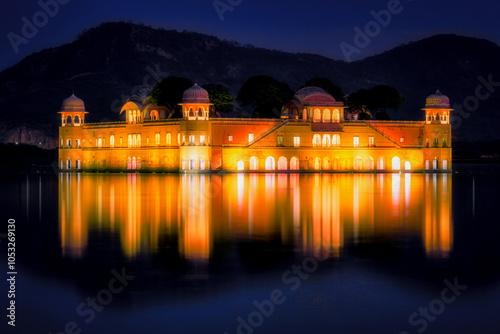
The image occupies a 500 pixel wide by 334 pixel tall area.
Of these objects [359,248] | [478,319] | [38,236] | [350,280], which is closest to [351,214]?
[359,248]

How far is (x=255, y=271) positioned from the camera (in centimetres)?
1608

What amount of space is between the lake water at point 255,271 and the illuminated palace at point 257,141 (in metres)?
54.7

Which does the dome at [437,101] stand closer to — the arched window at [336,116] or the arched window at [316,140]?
the arched window at [336,116]

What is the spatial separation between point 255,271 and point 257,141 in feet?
224

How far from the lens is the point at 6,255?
18.4 m

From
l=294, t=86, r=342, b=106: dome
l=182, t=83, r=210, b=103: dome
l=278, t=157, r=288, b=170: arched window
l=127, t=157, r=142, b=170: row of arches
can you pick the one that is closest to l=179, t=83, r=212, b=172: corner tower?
l=182, t=83, r=210, b=103: dome

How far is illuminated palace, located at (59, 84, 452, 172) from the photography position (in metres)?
83.6

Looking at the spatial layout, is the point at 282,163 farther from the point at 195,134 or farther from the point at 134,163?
the point at 134,163

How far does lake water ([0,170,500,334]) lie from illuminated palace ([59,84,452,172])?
5468 centimetres

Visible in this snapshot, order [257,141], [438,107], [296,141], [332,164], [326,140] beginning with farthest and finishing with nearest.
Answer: [438,107]
[326,140]
[332,164]
[296,141]
[257,141]

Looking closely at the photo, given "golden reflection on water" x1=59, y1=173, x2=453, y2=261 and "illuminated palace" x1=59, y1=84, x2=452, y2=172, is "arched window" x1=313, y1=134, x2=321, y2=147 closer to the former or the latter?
"illuminated palace" x1=59, y1=84, x2=452, y2=172

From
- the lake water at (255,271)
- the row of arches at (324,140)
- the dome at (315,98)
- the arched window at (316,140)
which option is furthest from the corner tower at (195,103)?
the lake water at (255,271)

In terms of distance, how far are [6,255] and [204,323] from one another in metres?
7.80

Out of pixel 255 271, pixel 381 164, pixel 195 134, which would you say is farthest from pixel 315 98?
pixel 255 271
